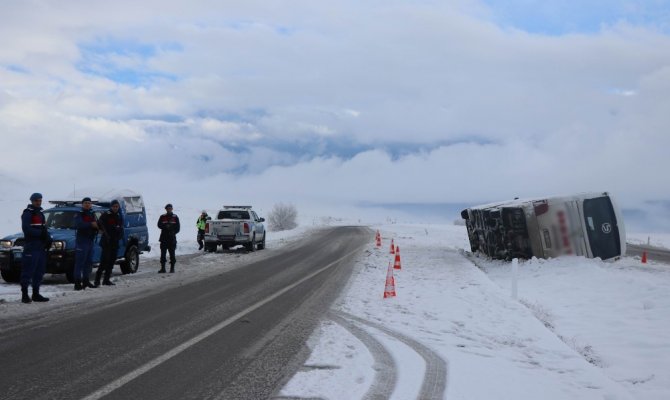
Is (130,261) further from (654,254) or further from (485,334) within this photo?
(654,254)

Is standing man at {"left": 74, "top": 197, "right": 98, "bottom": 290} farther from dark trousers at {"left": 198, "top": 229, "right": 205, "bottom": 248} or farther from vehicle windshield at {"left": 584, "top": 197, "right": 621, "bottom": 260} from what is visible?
vehicle windshield at {"left": 584, "top": 197, "right": 621, "bottom": 260}

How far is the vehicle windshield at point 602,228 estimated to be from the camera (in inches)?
651

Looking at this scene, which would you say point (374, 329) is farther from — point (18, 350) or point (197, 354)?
point (18, 350)

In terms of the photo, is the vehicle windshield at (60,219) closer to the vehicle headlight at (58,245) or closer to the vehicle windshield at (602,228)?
the vehicle headlight at (58,245)

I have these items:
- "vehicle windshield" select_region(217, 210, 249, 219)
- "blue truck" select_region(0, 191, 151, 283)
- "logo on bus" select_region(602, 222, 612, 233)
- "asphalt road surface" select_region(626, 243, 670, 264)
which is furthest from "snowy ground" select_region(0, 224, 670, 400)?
"asphalt road surface" select_region(626, 243, 670, 264)

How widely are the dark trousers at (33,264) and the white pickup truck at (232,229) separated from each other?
1286cm

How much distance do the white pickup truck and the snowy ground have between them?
6.52 meters

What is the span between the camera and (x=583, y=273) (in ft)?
49.5

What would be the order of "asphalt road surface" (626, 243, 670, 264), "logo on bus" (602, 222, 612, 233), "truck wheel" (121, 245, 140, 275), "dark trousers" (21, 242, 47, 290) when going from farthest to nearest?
"asphalt road surface" (626, 243, 670, 264) → "logo on bus" (602, 222, 612, 233) → "truck wheel" (121, 245, 140, 275) → "dark trousers" (21, 242, 47, 290)

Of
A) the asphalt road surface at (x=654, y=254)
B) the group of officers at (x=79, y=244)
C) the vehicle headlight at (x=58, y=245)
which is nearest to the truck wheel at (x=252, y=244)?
the group of officers at (x=79, y=244)

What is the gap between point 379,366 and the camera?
580 centimetres

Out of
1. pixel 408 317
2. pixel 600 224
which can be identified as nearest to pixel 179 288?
pixel 408 317

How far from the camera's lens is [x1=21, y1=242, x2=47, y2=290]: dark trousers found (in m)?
9.52

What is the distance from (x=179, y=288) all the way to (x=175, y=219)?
4.58m
